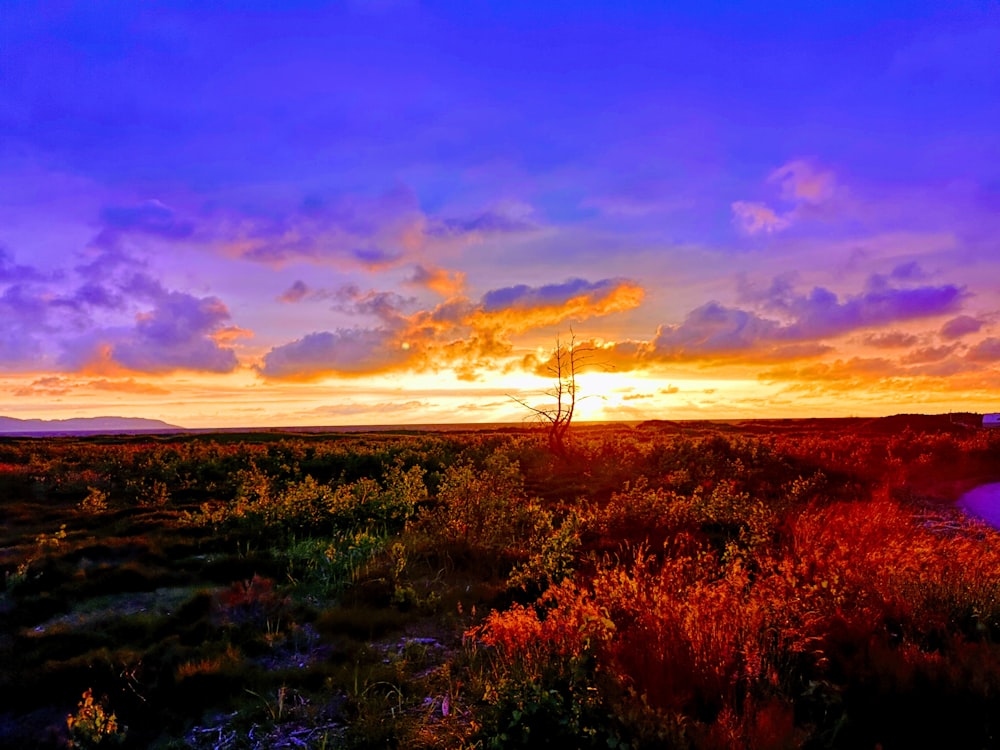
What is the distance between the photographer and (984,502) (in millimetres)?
15625

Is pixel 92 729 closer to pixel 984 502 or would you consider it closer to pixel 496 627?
pixel 496 627

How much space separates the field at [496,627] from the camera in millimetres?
4449

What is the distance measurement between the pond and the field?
1.42 m

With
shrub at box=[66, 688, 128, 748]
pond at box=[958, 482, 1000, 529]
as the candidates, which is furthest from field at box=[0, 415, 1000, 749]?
pond at box=[958, 482, 1000, 529]

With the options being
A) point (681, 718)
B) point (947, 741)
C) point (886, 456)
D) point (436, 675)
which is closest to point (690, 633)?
point (681, 718)

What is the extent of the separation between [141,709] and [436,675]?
105 inches

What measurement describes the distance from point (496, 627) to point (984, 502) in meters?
15.6

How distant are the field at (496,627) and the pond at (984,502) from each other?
1.42 meters

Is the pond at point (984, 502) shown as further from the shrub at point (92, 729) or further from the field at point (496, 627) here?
the shrub at point (92, 729)

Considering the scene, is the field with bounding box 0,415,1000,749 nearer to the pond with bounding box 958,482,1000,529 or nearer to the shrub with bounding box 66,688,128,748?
the shrub with bounding box 66,688,128,748

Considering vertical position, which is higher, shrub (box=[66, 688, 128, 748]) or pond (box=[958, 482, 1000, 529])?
pond (box=[958, 482, 1000, 529])

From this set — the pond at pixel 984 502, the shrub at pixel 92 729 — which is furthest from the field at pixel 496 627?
the pond at pixel 984 502

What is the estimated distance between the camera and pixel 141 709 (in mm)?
5684

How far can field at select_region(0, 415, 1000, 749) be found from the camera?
4449mm
